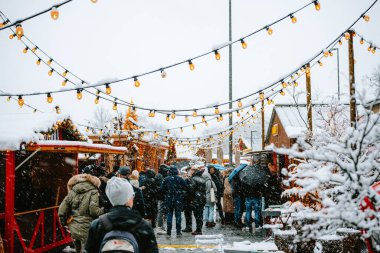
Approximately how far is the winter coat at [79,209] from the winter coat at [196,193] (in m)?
4.65

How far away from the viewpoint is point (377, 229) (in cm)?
295

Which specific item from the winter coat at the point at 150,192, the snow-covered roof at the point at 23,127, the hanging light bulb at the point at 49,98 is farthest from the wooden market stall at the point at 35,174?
the winter coat at the point at 150,192

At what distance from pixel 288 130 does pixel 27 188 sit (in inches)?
434

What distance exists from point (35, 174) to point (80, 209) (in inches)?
216

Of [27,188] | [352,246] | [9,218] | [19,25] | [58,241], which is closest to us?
[19,25]

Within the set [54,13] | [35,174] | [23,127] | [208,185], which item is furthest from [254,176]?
[54,13]

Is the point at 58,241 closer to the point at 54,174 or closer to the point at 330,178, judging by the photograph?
the point at 54,174

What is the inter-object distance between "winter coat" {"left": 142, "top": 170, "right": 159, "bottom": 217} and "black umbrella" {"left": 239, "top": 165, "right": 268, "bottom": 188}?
253 centimetres

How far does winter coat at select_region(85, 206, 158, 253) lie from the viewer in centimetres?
305

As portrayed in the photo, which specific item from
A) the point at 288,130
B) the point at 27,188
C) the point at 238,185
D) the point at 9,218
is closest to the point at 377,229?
the point at 9,218

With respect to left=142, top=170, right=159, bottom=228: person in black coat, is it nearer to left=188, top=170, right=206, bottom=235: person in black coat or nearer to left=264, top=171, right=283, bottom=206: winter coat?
left=188, top=170, right=206, bottom=235: person in black coat

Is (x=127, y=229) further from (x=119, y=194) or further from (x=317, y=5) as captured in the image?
(x=317, y=5)

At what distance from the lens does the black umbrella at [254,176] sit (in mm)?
10234

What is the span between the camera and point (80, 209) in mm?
5969
